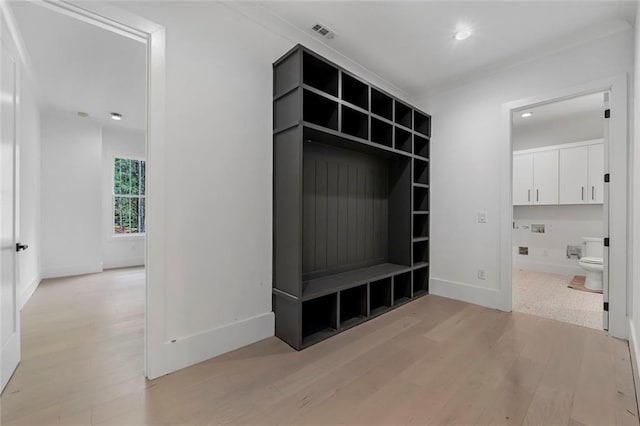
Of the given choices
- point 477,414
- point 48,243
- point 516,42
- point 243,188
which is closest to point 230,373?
point 243,188

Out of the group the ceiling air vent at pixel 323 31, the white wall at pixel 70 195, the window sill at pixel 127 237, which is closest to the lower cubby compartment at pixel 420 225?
the ceiling air vent at pixel 323 31

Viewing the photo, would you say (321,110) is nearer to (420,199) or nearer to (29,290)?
(420,199)

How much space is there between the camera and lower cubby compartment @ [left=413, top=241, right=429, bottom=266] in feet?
12.4

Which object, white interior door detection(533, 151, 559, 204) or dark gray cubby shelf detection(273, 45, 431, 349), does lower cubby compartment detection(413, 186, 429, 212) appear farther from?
white interior door detection(533, 151, 559, 204)

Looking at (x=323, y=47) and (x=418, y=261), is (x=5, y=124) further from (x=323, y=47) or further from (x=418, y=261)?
(x=418, y=261)

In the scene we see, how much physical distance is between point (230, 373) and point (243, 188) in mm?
1369

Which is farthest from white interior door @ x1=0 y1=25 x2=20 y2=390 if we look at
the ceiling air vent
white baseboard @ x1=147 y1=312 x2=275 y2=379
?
the ceiling air vent

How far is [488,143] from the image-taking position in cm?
Result: 331

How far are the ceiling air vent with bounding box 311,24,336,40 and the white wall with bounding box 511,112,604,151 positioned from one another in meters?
4.55

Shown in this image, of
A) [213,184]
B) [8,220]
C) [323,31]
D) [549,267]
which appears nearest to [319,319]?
[213,184]

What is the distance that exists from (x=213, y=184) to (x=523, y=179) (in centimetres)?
573

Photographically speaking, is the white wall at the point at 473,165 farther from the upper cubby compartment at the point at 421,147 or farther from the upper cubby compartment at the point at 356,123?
the upper cubby compartment at the point at 356,123

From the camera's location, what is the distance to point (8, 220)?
6.17ft

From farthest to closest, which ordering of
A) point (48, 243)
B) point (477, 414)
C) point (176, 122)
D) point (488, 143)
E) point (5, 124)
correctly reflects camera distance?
point (48, 243) → point (488, 143) → point (176, 122) → point (5, 124) → point (477, 414)
